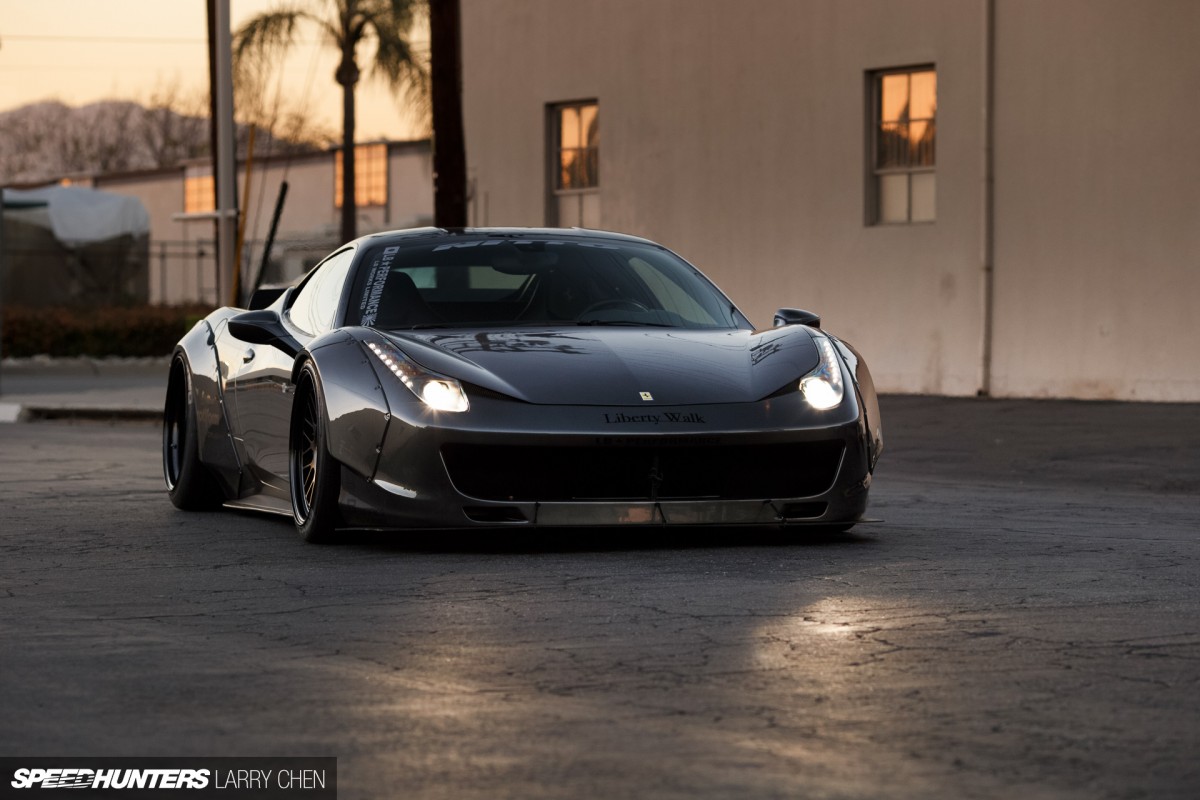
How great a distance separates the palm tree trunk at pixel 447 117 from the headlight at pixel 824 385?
12003 mm

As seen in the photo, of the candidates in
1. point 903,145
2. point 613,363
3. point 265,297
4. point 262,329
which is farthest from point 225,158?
point 613,363

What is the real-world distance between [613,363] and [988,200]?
1305cm

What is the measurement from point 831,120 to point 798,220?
3.80ft

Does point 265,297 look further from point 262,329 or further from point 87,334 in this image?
point 87,334

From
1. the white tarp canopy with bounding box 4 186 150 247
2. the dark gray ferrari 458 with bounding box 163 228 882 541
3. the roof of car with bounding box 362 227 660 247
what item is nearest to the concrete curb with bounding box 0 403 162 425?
the roof of car with bounding box 362 227 660 247

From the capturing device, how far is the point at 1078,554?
7727mm

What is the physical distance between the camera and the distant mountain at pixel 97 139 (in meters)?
91.6

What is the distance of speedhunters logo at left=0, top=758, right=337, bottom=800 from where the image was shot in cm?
399

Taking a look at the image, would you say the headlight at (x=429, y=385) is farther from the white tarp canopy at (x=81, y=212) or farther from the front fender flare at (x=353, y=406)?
the white tarp canopy at (x=81, y=212)

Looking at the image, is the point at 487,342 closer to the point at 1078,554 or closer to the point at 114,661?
the point at 1078,554

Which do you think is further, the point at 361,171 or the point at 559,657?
the point at 361,171

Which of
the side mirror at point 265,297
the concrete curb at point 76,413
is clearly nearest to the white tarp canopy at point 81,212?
the concrete curb at point 76,413

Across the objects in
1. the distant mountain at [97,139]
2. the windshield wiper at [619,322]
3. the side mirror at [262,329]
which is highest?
the distant mountain at [97,139]

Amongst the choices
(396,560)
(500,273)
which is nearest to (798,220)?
(500,273)
